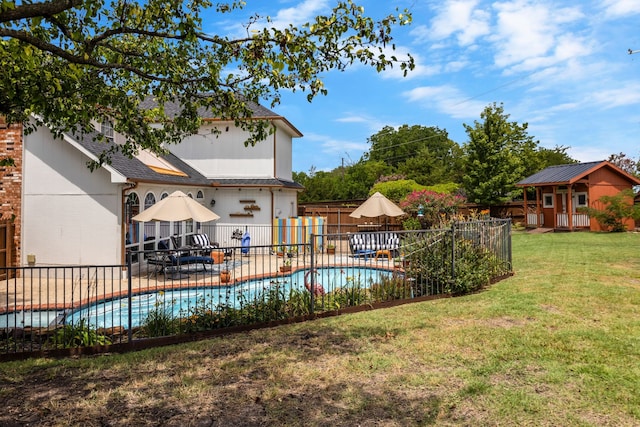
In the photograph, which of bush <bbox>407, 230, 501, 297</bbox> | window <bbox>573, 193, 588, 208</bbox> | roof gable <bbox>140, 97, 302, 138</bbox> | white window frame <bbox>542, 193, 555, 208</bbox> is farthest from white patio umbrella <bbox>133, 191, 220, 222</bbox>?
white window frame <bbox>542, 193, 555, 208</bbox>

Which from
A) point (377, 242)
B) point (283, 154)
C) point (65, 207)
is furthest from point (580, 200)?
point (65, 207)

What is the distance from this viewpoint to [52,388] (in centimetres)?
493

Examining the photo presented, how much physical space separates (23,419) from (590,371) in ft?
19.1

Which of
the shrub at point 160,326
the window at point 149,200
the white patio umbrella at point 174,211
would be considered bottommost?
the shrub at point 160,326

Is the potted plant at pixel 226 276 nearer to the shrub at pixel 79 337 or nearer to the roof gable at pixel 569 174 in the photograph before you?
the shrub at pixel 79 337

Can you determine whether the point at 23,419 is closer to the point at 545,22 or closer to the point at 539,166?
the point at 545,22

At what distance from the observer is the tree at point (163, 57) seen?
18.1 ft

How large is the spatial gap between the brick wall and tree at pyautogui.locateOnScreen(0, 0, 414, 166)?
24.1 feet

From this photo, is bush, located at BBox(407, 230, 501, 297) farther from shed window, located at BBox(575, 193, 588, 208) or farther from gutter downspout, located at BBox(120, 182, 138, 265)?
shed window, located at BBox(575, 193, 588, 208)

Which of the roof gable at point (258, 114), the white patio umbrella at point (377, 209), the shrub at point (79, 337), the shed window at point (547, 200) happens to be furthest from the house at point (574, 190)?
the shrub at point (79, 337)

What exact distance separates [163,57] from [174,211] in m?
7.35

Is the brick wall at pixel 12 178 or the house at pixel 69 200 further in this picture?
the brick wall at pixel 12 178

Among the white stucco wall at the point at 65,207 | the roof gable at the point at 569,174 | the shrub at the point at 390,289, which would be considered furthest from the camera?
the roof gable at the point at 569,174

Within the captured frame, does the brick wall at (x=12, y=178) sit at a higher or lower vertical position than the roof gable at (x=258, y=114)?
lower
